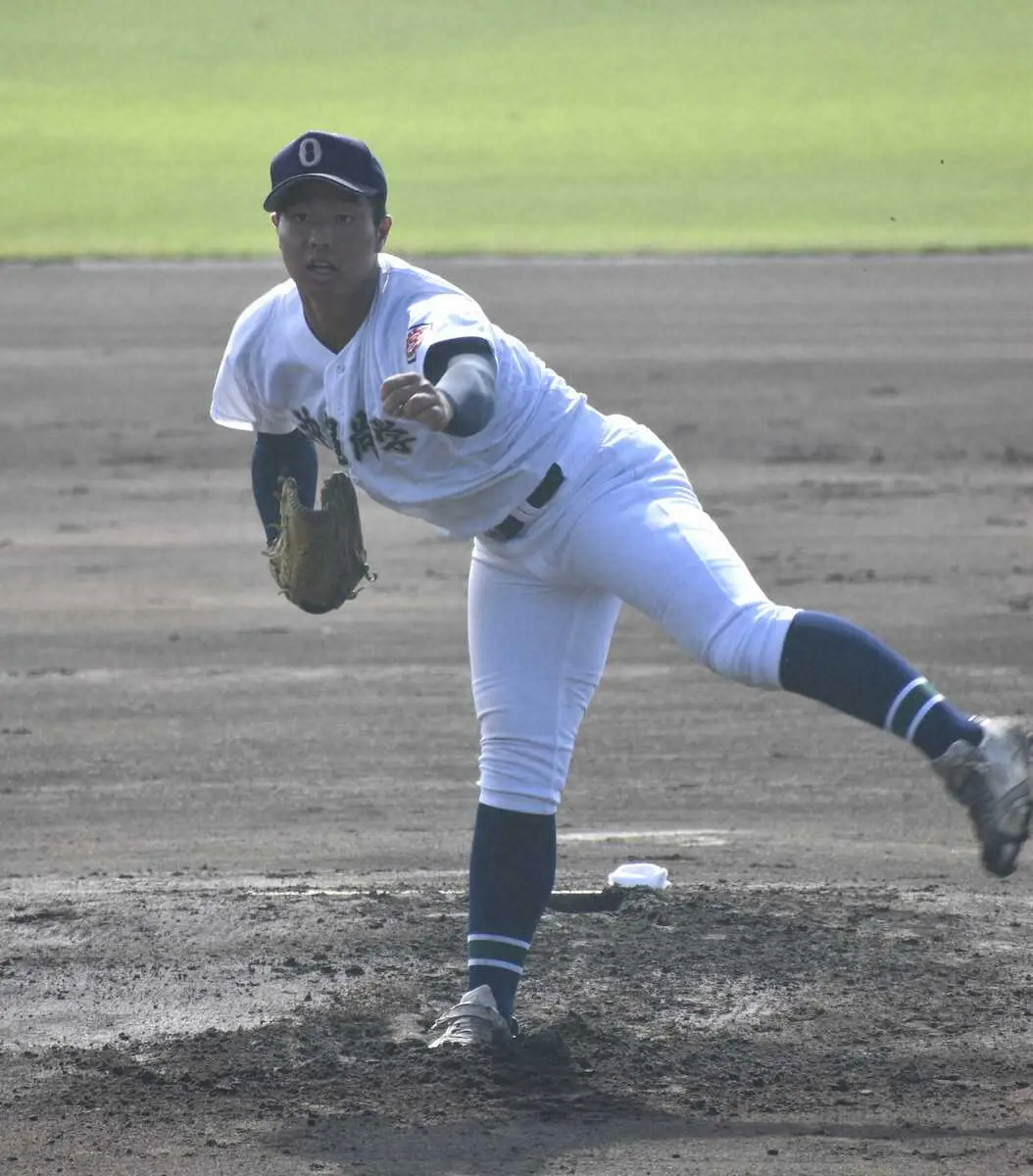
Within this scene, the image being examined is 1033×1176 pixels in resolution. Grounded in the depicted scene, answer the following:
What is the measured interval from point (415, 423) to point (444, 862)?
7.44 feet

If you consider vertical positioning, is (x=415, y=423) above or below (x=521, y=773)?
above

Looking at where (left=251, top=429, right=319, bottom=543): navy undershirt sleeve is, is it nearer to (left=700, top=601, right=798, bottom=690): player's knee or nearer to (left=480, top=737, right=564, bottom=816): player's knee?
(left=480, top=737, right=564, bottom=816): player's knee

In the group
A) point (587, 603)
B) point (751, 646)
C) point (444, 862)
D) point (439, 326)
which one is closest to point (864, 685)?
point (751, 646)

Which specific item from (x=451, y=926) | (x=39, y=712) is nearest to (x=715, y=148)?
(x=39, y=712)

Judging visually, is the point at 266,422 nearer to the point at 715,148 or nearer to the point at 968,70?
the point at 715,148

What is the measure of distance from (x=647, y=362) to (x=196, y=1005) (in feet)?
39.0

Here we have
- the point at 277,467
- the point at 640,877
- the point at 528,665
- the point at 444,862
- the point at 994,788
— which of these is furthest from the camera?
the point at 444,862

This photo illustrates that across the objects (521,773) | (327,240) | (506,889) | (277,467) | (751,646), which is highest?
(327,240)

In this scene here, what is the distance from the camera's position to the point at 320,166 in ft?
12.8

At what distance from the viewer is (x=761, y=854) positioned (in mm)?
5867

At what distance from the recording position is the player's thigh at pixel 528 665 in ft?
13.5

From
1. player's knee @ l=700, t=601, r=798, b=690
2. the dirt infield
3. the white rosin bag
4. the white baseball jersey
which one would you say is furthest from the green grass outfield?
player's knee @ l=700, t=601, r=798, b=690

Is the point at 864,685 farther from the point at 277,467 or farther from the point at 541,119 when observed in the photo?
the point at 541,119

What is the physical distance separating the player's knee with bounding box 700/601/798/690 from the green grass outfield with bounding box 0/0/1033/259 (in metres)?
20.1
